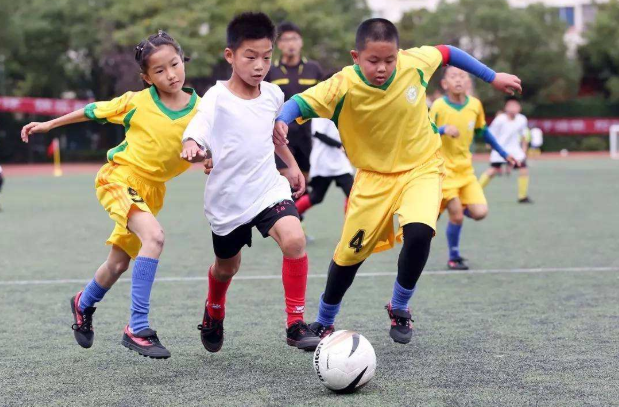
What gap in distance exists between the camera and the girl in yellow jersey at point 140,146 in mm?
5301

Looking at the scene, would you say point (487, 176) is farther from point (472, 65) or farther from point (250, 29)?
point (250, 29)

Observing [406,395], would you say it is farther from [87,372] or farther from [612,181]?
[612,181]

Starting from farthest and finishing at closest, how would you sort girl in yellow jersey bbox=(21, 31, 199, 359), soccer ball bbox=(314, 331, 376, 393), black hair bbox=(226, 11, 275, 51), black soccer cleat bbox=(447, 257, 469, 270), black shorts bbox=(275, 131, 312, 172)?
black shorts bbox=(275, 131, 312, 172) < black soccer cleat bbox=(447, 257, 469, 270) < girl in yellow jersey bbox=(21, 31, 199, 359) < black hair bbox=(226, 11, 275, 51) < soccer ball bbox=(314, 331, 376, 393)

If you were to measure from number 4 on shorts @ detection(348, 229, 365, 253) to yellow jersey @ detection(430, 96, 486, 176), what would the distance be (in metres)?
3.73

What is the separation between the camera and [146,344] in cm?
491

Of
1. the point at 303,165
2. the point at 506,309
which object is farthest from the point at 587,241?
the point at 506,309

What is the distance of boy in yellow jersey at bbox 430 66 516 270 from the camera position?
350 inches

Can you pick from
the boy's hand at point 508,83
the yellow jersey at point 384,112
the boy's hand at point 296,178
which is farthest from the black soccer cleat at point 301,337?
the boy's hand at point 508,83

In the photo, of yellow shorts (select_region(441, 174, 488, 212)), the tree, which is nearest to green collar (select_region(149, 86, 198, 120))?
yellow shorts (select_region(441, 174, 488, 212))

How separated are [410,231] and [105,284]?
1701 mm

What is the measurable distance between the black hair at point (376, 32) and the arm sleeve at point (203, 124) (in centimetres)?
84

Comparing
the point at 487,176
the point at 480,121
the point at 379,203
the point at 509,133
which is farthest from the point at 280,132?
the point at 509,133

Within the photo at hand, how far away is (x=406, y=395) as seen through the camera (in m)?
4.31

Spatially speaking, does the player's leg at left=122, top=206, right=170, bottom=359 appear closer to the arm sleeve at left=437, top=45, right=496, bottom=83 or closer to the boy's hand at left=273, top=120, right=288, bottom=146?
the boy's hand at left=273, top=120, right=288, bottom=146
